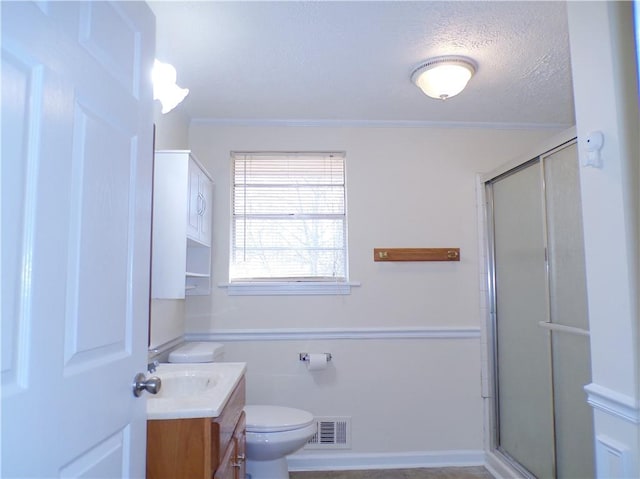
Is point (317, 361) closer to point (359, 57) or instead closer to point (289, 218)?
point (289, 218)

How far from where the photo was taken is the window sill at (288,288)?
2660mm

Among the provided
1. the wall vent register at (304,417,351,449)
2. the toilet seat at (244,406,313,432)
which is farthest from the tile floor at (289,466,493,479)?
the toilet seat at (244,406,313,432)

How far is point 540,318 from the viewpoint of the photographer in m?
2.21

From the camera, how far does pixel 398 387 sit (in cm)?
268

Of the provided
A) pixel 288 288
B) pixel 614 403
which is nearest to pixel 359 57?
pixel 288 288

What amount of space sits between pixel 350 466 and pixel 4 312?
245cm

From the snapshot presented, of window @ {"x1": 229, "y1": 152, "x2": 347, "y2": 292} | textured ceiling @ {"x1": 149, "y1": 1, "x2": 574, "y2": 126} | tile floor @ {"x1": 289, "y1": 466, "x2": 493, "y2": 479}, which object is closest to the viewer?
textured ceiling @ {"x1": 149, "y1": 1, "x2": 574, "y2": 126}

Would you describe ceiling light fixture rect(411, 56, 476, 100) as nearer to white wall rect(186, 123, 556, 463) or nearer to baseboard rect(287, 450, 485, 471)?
white wall rect(186, 123, 556, 463)

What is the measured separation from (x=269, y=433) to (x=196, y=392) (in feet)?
1.71

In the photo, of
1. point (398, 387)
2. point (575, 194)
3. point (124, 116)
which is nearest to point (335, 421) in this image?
point (398, 387)

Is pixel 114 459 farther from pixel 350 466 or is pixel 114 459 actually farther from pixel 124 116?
pixel 350 466

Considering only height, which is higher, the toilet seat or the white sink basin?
the white sink basin

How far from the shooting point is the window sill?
2660 mm

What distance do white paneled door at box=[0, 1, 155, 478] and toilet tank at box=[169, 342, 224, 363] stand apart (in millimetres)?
1061
